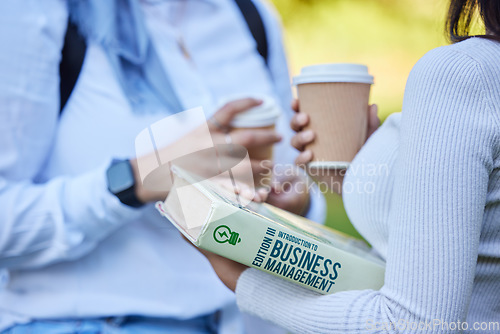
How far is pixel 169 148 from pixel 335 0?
4.90 m

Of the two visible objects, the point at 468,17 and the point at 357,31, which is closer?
the point at 468,17

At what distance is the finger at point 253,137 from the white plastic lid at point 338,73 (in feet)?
0.57

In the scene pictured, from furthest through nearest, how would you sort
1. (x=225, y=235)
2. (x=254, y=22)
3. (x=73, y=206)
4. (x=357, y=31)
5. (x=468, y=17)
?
(x=357, y=31) < (x=254, y=22) < (x=73, y=206) < (x=468, y=17) < (x=225, y=235)

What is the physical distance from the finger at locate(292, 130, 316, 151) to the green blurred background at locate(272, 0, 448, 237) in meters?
3.09

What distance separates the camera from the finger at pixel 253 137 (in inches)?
40.7

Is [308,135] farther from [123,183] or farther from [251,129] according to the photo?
[123,183]

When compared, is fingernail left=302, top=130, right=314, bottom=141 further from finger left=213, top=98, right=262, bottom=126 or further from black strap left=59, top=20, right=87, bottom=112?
black strap left=59, top=20, right=87, bottom=112

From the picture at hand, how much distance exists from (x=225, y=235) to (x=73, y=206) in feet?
1.86

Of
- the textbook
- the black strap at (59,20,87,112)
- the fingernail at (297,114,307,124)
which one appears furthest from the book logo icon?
the black strap at (59,20,87,112)

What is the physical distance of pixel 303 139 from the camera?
3.29 feet

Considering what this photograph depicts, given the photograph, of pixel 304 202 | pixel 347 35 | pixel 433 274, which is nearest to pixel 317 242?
pixel 433 274

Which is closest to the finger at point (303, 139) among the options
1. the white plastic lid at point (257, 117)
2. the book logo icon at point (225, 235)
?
the white plastic lid at point (257, 117)

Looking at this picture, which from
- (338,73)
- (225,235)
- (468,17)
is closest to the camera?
(225,235)

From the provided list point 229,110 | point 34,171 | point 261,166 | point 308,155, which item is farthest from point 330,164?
point 34,171
